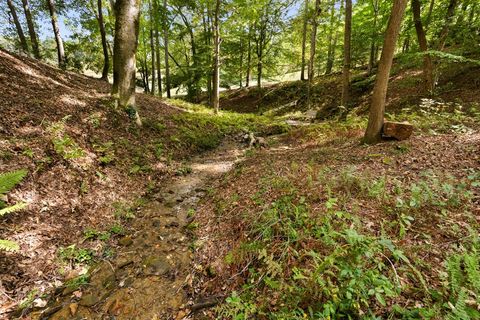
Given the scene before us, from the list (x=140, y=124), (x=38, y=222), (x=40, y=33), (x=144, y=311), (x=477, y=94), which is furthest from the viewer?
(x=40, y=33)

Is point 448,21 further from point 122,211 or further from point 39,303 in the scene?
point 39,303

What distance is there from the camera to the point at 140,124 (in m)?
7.56

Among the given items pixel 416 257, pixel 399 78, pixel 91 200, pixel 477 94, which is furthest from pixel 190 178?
pixel 399 78

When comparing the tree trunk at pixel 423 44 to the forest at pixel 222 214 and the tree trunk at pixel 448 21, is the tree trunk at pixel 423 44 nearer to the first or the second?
the forest at pixel 222 214

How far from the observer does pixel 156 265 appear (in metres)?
3.55

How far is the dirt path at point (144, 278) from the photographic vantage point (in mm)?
2852

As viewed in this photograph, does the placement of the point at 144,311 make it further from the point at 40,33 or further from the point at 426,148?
the point at 40,33

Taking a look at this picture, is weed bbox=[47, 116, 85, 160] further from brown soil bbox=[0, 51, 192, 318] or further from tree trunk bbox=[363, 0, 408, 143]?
tree trunk bbox=[363, 0, 408, 143]

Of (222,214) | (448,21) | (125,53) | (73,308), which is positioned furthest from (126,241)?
(448,21)

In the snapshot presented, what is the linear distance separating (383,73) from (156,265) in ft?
20.7

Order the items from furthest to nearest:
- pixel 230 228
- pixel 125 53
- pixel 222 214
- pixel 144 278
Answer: pixel 125 53 → pixel 222 214 → pixel 230 228 → pixel 144 278

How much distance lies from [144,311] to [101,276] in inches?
37.9

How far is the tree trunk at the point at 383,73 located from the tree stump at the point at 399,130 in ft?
0.57

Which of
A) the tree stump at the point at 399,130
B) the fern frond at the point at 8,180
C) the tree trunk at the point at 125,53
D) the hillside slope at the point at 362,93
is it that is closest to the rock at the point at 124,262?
the fern frond at the point at 8,180
